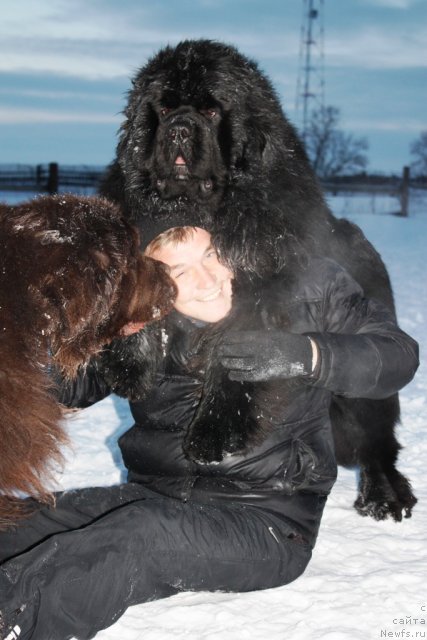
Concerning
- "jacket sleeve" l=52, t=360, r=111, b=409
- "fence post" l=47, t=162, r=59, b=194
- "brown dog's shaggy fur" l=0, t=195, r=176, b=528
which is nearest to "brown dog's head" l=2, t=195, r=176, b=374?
"brown dog's shaggy fur" l=0, t=195, r=176, b=528

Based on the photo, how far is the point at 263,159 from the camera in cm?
288

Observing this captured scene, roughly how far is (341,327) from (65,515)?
4.03 feet

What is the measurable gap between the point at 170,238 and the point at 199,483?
0.90m

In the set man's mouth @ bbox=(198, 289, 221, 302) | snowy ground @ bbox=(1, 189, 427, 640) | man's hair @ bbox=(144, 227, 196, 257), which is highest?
man's hair @ bbox=(144, 227, 196, 257)

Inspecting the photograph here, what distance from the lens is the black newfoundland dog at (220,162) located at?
283 centimetres

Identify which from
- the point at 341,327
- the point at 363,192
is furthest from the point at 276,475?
the point at 363,192

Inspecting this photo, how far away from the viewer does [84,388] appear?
3.13 m

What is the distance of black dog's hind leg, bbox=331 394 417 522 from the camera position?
3.51m

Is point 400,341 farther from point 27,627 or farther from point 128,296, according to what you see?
point 27,627

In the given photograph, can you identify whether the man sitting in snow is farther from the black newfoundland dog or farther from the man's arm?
the black newfoundland dog

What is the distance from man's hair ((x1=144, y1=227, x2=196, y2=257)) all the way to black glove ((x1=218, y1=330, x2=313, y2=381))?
43 cm

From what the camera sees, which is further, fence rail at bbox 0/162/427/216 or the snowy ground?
fence rail at bbox 0/162/427/216

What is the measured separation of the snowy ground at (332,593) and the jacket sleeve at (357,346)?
2.14ft

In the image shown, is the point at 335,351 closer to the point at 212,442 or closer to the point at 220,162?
the point at 212,442
